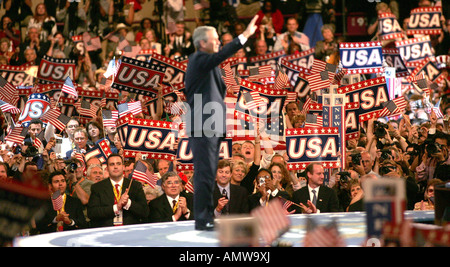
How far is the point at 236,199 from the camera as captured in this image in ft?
33.7

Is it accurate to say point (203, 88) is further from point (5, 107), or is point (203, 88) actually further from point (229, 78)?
point (5, 107)

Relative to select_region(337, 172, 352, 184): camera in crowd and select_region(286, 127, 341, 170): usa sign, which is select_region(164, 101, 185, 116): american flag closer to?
select_region(286, 127, 341, 170): usa sign

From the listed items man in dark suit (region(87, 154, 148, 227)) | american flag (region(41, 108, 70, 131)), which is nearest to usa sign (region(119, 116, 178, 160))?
man in dark suit (region(87, 154, 148, 227))

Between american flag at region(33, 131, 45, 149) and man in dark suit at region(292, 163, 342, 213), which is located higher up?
american flag at region(33, 131, 45, 149)

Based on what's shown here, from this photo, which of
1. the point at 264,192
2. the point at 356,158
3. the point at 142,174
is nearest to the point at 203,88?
the point at 264,192

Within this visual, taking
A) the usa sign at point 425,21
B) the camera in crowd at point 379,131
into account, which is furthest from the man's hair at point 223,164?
the usa sign at point 425,21

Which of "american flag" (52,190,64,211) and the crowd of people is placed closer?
the crowd of people

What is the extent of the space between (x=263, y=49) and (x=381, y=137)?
22.1ft

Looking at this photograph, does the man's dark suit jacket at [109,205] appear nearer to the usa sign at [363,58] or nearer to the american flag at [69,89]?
the american flag at [69,89]

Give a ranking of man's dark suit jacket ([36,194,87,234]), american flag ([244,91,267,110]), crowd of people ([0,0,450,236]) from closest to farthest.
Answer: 1. crowd of people ([0,0,450,236])
2. man's dark suit jacket ([36,194,87,234])
3. american flag ([244,91,267,110])

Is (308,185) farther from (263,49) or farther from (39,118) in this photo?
(263,49)

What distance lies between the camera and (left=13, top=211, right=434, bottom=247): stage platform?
7.12 m

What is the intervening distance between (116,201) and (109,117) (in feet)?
15.5

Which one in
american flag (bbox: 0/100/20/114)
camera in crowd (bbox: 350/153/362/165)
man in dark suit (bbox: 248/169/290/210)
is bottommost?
man in dark suit (bbox: 248/169/290/210)
